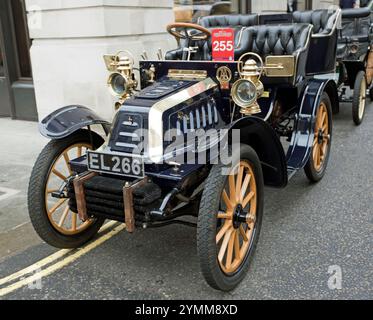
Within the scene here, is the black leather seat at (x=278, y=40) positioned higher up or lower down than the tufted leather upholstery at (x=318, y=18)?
lower down

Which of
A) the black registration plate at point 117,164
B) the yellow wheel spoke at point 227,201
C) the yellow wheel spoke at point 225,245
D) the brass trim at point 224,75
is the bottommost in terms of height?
the yellow wheel spoke at point 225,245

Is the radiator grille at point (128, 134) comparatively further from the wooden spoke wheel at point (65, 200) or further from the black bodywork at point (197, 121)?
the wooden spoke wheel at point (65, 200)

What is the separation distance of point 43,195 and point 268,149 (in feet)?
5.67

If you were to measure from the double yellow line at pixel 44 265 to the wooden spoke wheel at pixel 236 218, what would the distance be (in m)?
1.14

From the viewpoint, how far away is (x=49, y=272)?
3266 mm

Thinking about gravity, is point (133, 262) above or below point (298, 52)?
below

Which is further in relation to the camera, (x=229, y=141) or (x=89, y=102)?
(x=89, y=102)

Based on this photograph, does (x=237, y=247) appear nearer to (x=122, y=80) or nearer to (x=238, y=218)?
(x=238, y=218)

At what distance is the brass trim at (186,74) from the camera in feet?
12.1

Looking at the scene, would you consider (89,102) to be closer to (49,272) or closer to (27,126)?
(27,126)

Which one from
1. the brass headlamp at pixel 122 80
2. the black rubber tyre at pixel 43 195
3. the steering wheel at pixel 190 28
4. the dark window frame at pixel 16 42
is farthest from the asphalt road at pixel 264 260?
the dark window frame at pixel 16 42
